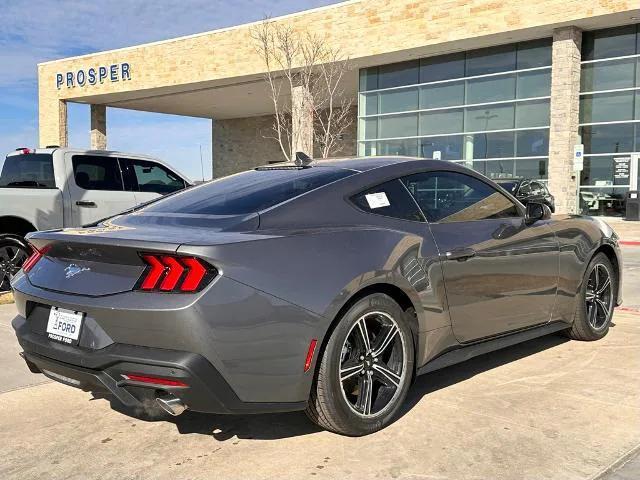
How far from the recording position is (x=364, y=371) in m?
3.44

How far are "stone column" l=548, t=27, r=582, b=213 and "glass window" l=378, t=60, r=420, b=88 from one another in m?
5.99

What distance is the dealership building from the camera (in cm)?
2186

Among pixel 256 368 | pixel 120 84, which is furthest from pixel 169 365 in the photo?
pixel 120 84

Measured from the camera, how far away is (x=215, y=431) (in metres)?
3.54

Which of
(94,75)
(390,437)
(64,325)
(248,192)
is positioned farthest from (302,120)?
(64,325)

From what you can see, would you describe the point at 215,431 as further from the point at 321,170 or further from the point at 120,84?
the point at 120,84

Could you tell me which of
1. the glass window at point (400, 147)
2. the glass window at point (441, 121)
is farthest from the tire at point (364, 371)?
the glass window at point (400, 147)

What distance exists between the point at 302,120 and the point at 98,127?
17.3m

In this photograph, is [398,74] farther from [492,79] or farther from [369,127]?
[492,79]

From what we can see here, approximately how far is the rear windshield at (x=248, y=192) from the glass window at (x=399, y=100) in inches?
919

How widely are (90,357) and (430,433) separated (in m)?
1.79

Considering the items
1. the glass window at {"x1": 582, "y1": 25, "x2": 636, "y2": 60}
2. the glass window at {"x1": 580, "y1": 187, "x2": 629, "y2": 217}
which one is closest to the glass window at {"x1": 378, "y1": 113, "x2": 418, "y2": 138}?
the glass window at {"x1": 582, "y1": 25, "x2": 636, "y2": 60}

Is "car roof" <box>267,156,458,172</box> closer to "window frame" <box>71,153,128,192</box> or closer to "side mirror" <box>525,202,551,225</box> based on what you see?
"side mirror" <box>525,202,551,225</box>

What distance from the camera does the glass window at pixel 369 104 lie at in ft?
92.5
